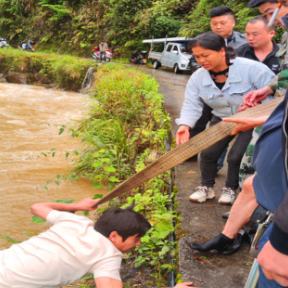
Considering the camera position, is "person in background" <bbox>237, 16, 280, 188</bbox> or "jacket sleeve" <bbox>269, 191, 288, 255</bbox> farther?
"person in background" <bbox>237, 16, 280, 188</bbox>

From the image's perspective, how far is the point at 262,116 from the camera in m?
1.48

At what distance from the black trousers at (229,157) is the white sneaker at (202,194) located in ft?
0.16

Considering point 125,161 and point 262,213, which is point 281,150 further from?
point 125,161

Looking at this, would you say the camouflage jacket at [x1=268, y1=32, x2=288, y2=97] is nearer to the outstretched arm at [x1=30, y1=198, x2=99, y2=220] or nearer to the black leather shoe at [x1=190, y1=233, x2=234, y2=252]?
the black leather shoe at [x1=190, y1=233, x2=234, y2=252]

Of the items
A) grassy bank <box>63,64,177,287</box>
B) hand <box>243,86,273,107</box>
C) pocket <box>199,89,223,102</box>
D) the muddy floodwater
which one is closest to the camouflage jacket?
hand <box>243,86,273,107</box>

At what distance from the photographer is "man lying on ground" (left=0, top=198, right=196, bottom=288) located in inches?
72.5

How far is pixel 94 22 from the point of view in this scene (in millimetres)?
24953

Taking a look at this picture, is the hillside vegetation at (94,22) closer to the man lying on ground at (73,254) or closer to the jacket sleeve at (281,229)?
the man lying on ground at (73,254)

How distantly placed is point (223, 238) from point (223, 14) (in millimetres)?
2668

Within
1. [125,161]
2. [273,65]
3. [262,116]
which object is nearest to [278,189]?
[262,116]

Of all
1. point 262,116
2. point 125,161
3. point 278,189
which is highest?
point 262,116

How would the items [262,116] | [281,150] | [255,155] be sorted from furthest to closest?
[262,116], [255,155], [281,150]

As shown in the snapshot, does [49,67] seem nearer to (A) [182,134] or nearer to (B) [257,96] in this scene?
(A) [182,134]

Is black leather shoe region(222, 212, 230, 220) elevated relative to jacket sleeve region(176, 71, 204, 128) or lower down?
lower down
